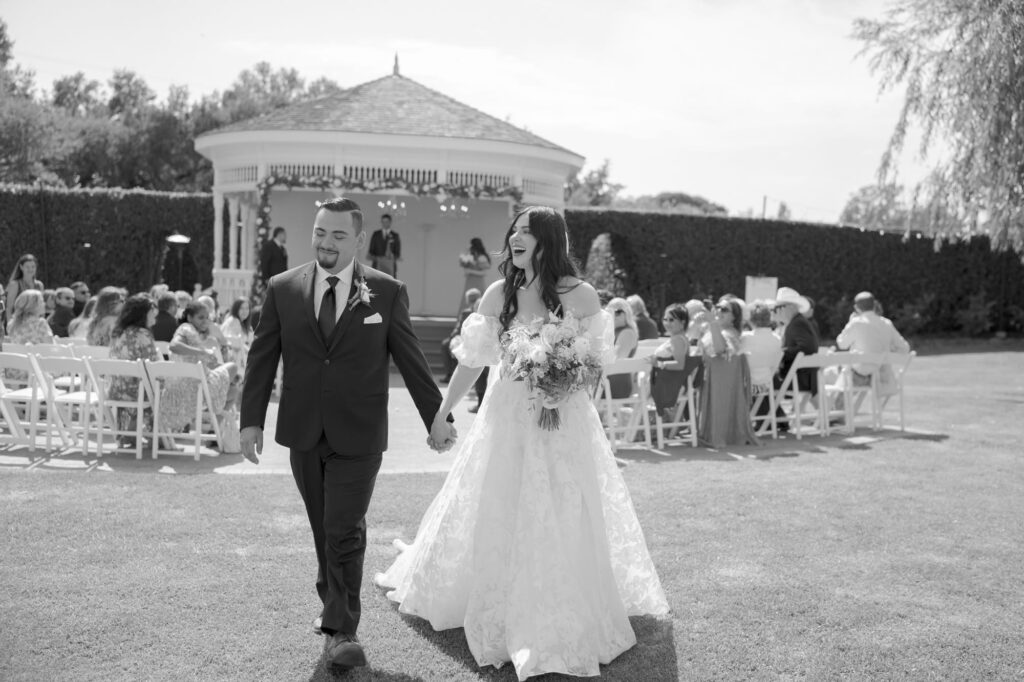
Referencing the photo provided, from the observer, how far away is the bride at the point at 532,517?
190 inches

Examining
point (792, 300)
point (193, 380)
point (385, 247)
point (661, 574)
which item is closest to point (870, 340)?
point (792, 300)

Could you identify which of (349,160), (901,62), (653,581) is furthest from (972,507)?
(349,160)

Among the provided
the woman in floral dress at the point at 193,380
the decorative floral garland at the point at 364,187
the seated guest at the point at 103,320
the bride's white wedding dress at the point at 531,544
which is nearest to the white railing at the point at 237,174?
the decorative floral garland at the point at 364,187

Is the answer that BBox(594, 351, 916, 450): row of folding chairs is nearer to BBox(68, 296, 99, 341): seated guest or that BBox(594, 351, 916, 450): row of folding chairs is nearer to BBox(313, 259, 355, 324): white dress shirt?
BBox(313, 259, 355, 324): white dress shirt

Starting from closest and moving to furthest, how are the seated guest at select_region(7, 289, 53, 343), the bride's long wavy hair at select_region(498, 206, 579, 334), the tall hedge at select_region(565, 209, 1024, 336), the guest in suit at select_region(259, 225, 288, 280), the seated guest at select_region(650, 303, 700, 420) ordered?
1. the bride's long wavy hair at select_region(498, 206, 579, 334)
2. the seated guest at select_region(650, 303, 700, 420)
3. the seated guest at select_region(7, 289, 53, 343)
4. the guest in suit at select_region(259, 225, 288, 280)
5. the tall hedge at select_region(565, 209, 1024, 336)

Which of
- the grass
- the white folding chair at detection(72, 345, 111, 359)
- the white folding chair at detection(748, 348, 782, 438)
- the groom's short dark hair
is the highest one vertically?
the groom's short dark hair

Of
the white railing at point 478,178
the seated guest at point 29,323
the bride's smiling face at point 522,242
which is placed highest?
the white railing at point 478,178

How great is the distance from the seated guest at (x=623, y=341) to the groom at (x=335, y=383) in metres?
6.85

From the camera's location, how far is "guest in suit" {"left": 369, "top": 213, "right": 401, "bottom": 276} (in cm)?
2150

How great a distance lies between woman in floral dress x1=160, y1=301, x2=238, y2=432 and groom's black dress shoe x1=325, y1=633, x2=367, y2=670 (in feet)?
18.4

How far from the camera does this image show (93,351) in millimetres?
10906

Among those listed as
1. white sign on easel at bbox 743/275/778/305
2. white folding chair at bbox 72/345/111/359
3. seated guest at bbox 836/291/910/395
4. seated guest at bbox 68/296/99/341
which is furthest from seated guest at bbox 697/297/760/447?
white sign on easel at bbox 743/275/778/305

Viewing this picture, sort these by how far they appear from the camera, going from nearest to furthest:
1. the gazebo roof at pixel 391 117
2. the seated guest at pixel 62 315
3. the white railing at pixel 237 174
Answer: the seated guest at pixel 62 315, the gazebo roof at pixel 391 117, the white railing at pixel 237 174

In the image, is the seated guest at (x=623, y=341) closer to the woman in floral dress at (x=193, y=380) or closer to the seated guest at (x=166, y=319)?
the woman in floral dress at (x=193, y=380)
